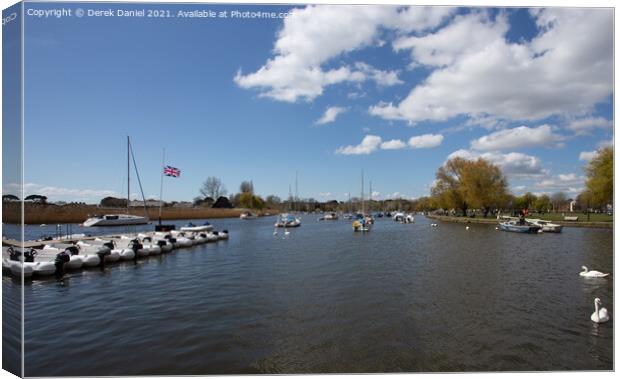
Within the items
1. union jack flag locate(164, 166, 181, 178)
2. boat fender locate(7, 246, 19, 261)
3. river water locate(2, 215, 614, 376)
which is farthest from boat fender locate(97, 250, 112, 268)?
boat fender locate(7, 246, 19, 261)

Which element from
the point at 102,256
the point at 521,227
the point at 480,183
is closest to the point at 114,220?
the point at 102,256

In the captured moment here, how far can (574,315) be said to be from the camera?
9.61 meters

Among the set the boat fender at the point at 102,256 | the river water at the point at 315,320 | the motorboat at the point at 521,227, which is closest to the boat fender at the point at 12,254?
the river water at the point at 315,320

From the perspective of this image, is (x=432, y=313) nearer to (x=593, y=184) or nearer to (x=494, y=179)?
(x=593, y=184)

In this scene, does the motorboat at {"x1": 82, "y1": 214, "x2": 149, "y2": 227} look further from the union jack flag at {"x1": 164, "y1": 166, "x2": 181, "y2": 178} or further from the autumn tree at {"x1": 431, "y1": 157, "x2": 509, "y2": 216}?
the autumn tree at {"x1": 431, "y1": 157, "x2": 509, "y2": 216}

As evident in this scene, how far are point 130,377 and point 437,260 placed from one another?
55.2 feet

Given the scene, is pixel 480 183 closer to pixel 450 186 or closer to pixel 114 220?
pixel 450 186

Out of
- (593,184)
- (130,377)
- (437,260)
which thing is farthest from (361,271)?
(130,377)

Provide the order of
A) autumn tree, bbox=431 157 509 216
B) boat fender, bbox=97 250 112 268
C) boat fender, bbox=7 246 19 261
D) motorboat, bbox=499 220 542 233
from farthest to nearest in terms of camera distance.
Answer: autumn tree, bbox=431 157 509 216 → motorboat, bbox=499 220 542 233 → boat fender, bbox=97 250 112 268 → boat fender, bbox=7 246 19 261

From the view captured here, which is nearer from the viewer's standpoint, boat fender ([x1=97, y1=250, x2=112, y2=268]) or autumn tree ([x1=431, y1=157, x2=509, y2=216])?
boat fender ([x1=97, y1=250, x2=112, y2=268])

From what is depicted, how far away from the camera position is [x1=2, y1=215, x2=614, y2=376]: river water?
22.3ft

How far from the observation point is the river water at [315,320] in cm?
680

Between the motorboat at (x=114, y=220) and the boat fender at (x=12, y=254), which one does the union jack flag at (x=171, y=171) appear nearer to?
the boat fender at (x=12, y=254)

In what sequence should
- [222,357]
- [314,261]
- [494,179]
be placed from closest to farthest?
[222,357] → [314,261] → [494,179]
